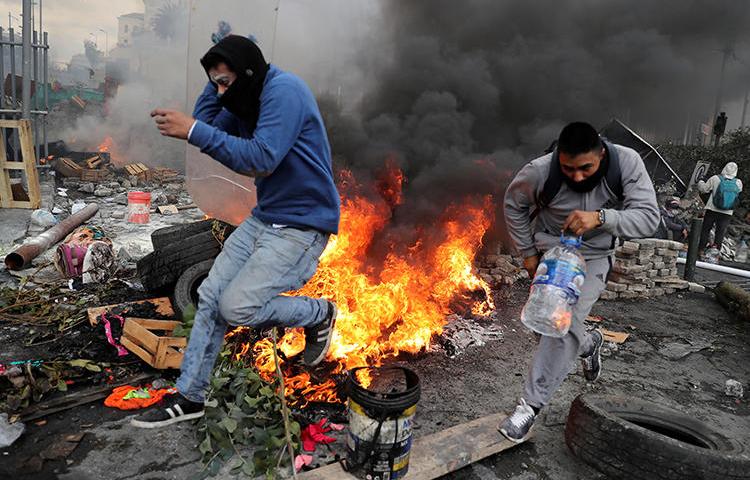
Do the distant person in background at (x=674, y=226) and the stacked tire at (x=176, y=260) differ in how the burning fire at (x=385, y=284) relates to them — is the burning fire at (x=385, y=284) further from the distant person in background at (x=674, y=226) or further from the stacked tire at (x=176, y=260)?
the distant person in background at (x=674, y=226)

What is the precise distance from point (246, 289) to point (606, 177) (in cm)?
247

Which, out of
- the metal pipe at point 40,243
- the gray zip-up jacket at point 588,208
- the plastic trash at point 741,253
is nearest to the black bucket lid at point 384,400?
the gray zip-up jacket at point 588,208

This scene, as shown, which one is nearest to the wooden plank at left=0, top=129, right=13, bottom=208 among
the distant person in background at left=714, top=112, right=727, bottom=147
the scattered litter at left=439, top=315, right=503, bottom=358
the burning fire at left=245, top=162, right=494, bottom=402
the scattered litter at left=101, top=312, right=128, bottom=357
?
the scattered litter at left=101, top=312, right=128, bottom=357

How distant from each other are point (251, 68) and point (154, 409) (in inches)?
93.9

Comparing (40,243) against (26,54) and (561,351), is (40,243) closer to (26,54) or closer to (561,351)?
(26,54)

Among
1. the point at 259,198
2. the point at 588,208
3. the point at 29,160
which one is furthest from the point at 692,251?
the point at 29,160

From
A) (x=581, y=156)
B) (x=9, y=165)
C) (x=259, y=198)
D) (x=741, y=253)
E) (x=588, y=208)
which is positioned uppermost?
(x=581, y=156)

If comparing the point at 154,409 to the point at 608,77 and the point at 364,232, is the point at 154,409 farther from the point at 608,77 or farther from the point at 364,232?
the point at 608,77

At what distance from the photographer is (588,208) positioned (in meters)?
3.30

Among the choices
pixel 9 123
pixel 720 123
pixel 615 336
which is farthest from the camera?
pixel 720 123

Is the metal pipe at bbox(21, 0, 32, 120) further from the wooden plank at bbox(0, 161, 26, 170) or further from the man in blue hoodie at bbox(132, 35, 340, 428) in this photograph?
the man in blue hoodie at bbox(132, 35, 340, 428)

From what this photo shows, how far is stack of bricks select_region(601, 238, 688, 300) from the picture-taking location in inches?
301

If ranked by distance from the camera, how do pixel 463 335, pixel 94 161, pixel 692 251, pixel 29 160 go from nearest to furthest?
pixel 463 335
pixel 29 160
pixel 692 251
pixel 94 161

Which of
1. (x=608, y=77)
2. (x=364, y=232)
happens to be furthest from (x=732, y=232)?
(x=364, y=232)
